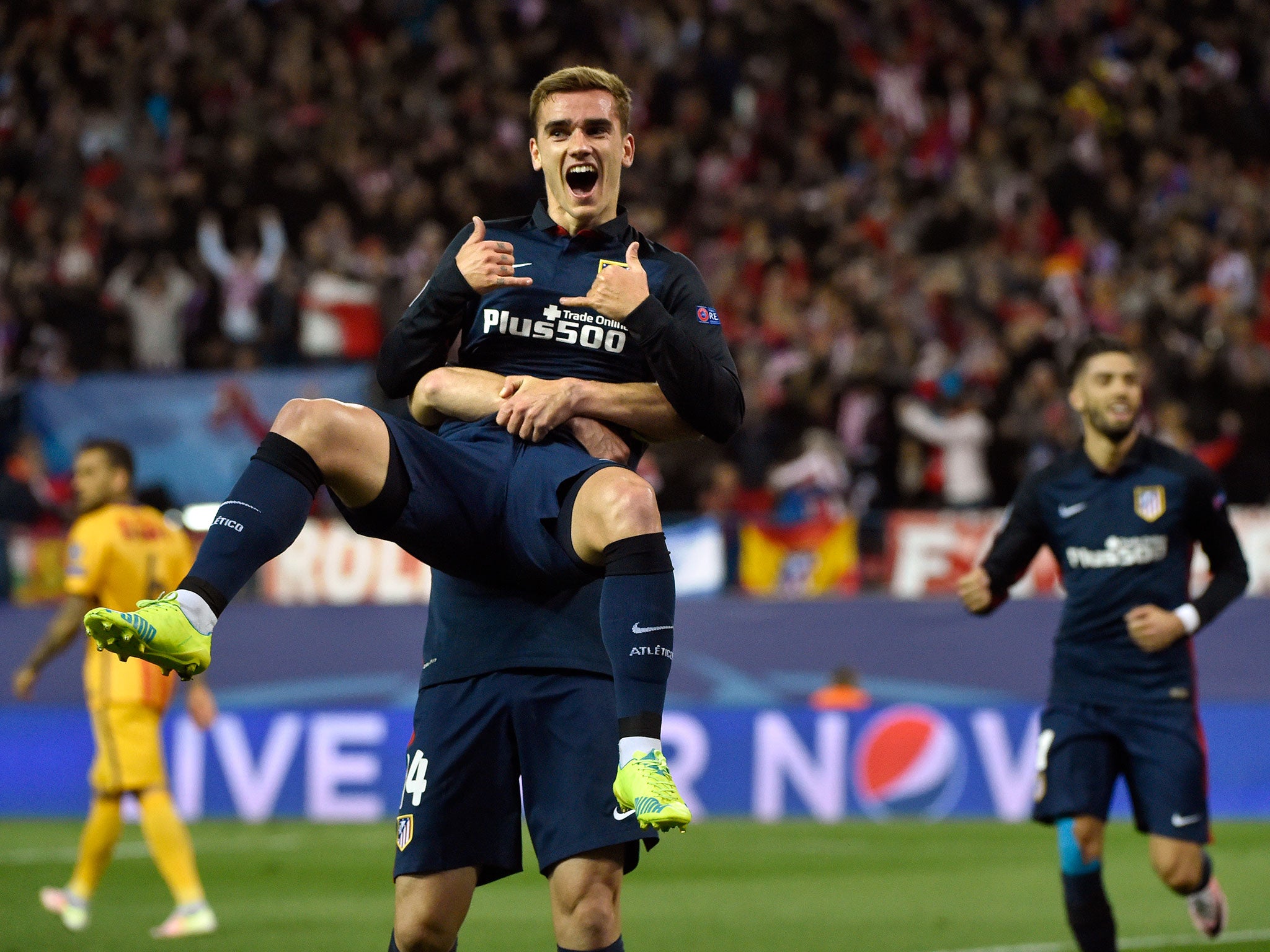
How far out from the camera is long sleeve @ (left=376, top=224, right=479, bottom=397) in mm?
4824

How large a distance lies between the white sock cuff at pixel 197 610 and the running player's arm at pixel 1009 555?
3.83 metres

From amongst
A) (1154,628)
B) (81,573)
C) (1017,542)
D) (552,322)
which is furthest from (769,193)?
(552,322)

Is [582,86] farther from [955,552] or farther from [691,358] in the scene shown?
[955,552]

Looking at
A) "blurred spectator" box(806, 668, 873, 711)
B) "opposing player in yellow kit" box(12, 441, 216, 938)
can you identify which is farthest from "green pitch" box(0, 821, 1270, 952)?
"blurred spectator" box(806, 668, 873, 711)

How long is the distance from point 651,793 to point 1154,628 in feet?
11.5

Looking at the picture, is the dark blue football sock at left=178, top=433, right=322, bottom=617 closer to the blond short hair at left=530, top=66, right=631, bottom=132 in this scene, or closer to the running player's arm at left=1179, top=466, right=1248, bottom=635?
the blond short hair at left=530, top=66, right=631, bottom=132

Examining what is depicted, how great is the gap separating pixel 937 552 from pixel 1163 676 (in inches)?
258

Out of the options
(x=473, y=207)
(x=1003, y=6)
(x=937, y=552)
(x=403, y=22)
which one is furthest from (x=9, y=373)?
(x=1003, y=6)

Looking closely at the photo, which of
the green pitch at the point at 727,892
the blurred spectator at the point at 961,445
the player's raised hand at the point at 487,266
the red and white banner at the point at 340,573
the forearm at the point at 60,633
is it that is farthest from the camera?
the blurred spectator at the point at 961,445

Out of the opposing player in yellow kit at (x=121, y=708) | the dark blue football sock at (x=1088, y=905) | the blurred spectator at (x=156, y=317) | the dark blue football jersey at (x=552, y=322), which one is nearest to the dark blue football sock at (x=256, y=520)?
the dark blue football jersey at (x=552, y=322)

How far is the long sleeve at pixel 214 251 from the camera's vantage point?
56.4 feet

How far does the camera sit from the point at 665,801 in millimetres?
4137

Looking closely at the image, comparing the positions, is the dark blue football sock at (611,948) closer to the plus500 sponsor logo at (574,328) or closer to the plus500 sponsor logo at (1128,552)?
the plus500 sponsor logo at (574,328)

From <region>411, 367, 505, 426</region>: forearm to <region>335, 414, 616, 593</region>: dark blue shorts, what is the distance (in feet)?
0.31
